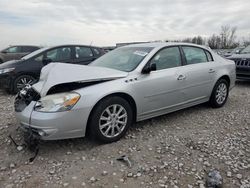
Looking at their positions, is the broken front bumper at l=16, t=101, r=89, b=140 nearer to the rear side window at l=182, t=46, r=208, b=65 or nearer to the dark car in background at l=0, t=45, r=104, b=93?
the rear side window at l=182, t=46, r=208, b=65

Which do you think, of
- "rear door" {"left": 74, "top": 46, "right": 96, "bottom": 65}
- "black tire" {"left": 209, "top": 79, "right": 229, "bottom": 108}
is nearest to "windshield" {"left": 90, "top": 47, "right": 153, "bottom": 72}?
"black tire" {"left": 209, "top": 79, "right": 229, "bottom": 108}

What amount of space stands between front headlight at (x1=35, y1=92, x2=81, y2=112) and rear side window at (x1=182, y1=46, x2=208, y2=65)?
2354mm

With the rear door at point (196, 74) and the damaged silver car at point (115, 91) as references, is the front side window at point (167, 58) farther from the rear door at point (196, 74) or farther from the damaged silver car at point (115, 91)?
the rear door at point (196, 74)

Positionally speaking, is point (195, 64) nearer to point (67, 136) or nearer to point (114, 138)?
point (114, 138)

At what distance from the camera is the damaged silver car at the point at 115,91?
2936 millimetres

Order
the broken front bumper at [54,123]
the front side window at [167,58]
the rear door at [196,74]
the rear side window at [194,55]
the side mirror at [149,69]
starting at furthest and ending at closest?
the rear side window at [194,55] < the rear door at [196,74] < the front side window at [167,58] < the side mirror at [149,69] < the broken front bumper at [54,123]

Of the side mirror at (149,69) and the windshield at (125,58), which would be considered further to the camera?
the windshield at (125,58)

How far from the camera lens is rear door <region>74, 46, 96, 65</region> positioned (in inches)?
275

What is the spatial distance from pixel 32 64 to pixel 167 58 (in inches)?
161

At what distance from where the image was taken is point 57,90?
10.0ft

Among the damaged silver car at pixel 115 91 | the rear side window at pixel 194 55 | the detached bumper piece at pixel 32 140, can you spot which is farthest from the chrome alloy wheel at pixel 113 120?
the rear side window at pixel 194 55

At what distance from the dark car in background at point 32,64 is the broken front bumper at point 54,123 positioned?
316 cm

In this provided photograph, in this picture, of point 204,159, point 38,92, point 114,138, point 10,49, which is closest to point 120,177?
point 114,138

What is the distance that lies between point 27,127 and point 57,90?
2.01 ft
